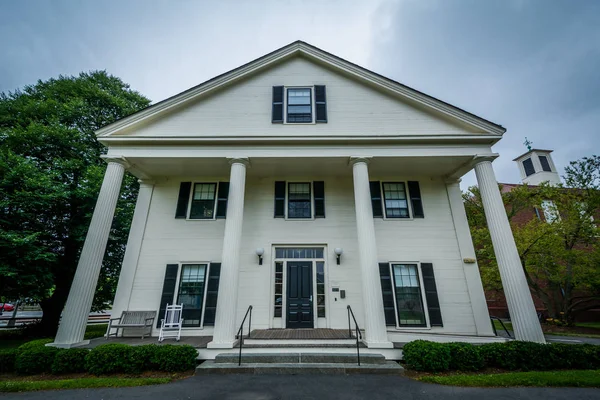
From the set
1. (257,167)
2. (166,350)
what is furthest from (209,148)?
(166,350)

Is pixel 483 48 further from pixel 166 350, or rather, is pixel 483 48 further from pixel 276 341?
pixel 166 350

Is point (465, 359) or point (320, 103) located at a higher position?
point (320, 103)

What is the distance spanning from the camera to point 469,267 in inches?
332

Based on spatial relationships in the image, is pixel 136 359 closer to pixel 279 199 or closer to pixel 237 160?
pixel 237 160

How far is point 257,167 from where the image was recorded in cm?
885

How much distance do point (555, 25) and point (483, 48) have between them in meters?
6.51

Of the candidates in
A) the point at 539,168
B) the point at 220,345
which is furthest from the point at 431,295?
the point at 539,168

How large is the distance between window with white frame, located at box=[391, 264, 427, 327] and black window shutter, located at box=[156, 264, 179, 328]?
770 cm

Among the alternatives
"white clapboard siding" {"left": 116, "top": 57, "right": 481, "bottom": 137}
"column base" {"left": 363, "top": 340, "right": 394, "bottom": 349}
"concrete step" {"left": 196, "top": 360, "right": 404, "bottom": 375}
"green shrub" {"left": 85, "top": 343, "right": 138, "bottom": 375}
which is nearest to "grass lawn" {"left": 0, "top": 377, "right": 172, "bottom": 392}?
"green shrub" {"left": 85, "top": 343, "right": 138, "bottom": 375}

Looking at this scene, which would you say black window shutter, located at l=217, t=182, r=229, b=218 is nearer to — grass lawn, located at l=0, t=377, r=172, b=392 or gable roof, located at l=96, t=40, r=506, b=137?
gable roof, located at l=96, t=40, r=506, b=137

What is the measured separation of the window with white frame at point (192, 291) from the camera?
26.5 ft

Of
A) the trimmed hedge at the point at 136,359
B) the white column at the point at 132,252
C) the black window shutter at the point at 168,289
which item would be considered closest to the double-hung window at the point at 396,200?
the trimmed hedge at the point at 136,359

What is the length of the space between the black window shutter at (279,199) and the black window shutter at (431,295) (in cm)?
543

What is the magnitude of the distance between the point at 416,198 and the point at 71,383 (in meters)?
10.8
